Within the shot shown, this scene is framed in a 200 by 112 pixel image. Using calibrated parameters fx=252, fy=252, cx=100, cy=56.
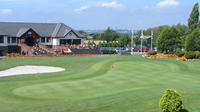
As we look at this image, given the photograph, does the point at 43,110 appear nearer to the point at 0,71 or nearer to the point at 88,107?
the point at 88,107

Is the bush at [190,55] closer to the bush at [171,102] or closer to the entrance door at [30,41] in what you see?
the bush at [171,102]

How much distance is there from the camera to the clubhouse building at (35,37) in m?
57.8

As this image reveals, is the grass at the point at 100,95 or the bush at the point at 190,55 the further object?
the bush at the point at 190,55

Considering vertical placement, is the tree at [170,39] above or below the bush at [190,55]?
above

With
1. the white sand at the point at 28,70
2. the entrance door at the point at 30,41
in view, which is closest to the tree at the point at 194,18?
the entrance door at the point at 30,41

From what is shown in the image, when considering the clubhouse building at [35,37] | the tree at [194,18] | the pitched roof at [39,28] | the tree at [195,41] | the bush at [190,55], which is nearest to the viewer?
the bush at [190,55]

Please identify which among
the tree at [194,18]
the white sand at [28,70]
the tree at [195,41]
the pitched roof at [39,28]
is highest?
the tree at [194,18]

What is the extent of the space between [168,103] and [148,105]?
2.15 metres

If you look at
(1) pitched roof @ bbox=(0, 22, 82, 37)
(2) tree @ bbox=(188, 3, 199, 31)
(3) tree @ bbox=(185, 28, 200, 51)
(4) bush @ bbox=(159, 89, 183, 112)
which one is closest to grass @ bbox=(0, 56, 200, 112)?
(4) bush @ bbox=(159, 89, 183, 112)

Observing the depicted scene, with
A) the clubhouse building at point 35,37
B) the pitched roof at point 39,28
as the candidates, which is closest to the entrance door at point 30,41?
the clubhouse building at point 35,37

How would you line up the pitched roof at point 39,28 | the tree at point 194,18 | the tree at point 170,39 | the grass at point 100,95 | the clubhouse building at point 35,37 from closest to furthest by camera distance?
the grass at point 100,95 < the tree at point 170,39 < the clubhouse building at point 35,37 < the pitched roof at point 39,28 < the tree at point 194,18

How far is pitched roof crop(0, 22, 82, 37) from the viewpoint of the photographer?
204ft

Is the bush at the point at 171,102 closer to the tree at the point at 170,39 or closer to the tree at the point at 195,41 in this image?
the tree at the point at 195,41

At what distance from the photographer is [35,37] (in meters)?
62.4
